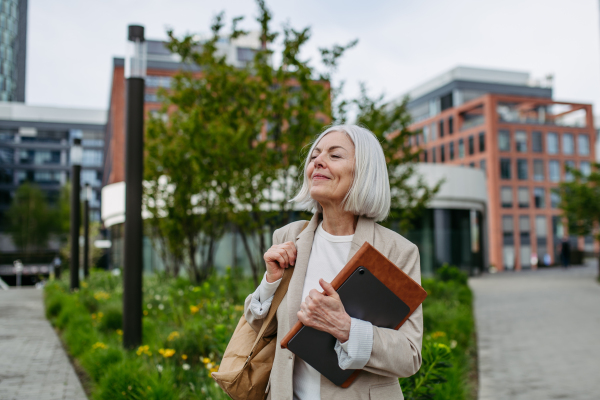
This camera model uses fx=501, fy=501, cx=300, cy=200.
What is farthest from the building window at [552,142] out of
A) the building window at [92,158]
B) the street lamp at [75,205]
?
the building window at [92,158]

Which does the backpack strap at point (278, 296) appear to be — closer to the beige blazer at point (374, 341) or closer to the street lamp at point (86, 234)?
the beige blazer at point (374, 341)

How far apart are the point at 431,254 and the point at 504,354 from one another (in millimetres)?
12583

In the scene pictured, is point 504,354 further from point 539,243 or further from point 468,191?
point 539,243

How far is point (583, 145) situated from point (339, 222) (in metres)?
62.0

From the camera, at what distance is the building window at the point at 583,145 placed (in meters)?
55.0

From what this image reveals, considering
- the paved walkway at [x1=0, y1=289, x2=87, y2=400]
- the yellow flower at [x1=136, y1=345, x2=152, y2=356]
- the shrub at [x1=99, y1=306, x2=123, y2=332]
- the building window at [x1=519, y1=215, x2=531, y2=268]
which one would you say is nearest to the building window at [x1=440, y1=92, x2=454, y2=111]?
the building window at [x1=519, y1=215, x2=531, y2=268]

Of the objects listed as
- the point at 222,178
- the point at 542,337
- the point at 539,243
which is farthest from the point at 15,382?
the point at 539,243

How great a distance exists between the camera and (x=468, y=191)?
21.9 m

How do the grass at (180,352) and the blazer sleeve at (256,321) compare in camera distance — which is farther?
the grass at (180,352)

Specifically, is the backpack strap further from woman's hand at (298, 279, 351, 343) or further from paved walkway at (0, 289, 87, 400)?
paved walkway at (0, 289, 87, 400)

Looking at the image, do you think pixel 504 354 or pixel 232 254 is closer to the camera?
pixel 504 354

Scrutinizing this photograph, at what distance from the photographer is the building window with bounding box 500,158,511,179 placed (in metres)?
51.6

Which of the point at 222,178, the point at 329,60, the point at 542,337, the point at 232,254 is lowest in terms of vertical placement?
the point at 542,337

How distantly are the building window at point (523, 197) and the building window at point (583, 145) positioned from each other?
863cm
